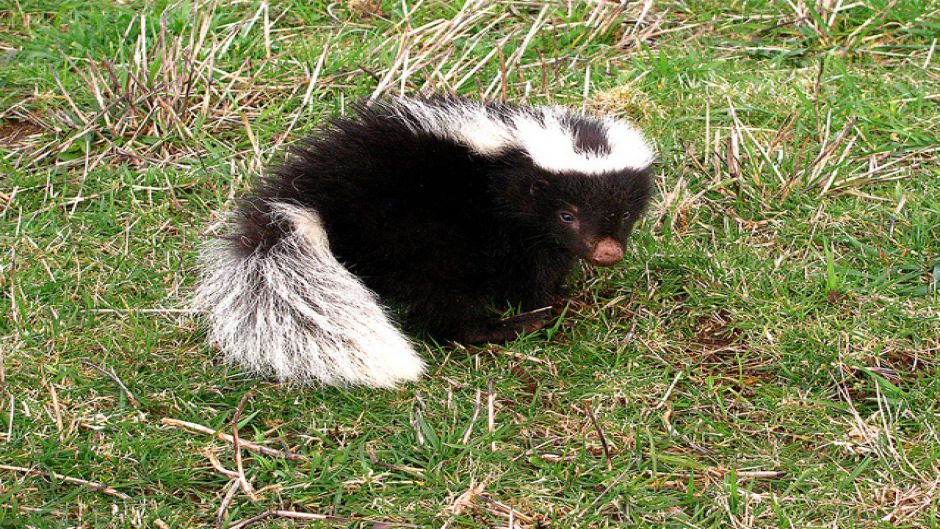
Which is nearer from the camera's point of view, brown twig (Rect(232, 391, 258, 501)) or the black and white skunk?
brown twig (Rect(232, 391, 258, 501))

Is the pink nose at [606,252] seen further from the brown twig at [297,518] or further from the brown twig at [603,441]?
the brown twig at [297,518]

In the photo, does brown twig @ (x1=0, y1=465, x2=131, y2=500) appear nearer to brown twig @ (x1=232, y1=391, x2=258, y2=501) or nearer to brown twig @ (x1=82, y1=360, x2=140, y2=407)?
brown twig @ (x1=232, y1=391, x2=258, y2=501)

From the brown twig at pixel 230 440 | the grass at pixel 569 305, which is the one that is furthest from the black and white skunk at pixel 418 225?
the brown twig at pixel 230 440

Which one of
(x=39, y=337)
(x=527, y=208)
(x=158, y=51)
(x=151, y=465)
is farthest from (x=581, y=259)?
(x=158, y=51)

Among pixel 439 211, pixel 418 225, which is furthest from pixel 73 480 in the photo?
pixel 439 211

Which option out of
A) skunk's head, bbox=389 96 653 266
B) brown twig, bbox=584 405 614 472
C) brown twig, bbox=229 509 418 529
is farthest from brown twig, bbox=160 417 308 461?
skunk's head, bbox=389 96 653 266

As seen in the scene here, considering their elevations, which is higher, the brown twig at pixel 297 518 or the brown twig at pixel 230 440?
the brown twig at pixel 297 518
